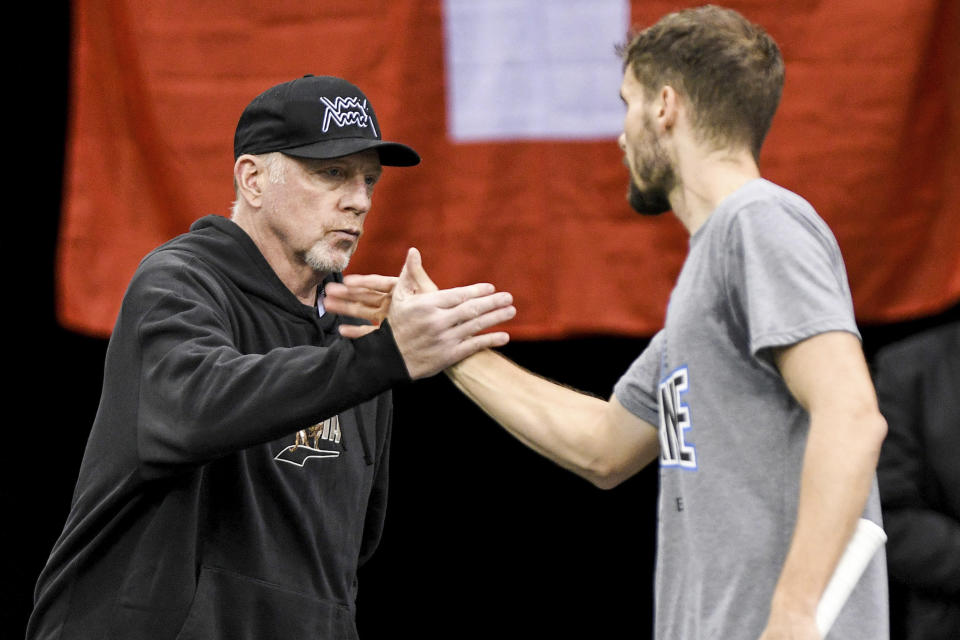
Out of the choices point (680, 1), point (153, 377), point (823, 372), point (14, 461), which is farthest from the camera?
point (14, 461)

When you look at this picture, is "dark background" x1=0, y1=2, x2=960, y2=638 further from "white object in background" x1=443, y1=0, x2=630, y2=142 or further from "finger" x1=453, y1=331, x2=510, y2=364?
"finger" x1=453, y1=331, x2=510, y2=364

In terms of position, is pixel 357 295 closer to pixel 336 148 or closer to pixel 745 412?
pixel 336 148

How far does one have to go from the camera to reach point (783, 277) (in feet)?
4.72

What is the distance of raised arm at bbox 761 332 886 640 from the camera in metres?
1.36

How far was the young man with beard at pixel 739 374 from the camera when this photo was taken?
54.1 inches

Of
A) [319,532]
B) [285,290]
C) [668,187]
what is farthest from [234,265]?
[668,187]

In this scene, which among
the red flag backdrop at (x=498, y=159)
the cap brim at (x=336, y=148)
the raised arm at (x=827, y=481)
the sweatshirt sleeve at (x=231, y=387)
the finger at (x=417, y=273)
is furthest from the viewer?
the red flag backdrop at (x=498, y=159)

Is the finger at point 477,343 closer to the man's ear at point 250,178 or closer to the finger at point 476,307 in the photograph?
the finger at point 476,307

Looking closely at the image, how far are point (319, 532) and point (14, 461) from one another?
1.67 meters

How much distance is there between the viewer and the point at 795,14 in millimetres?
2797

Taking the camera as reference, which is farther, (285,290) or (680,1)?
(680,1)

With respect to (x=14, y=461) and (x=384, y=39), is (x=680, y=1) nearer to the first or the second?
(x=384, y=39)

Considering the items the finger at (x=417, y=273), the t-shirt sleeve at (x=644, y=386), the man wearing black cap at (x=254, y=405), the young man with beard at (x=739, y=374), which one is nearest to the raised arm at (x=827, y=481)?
the young man with beard at (x=739, y=374)

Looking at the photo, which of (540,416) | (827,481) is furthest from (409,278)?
(827,481)
